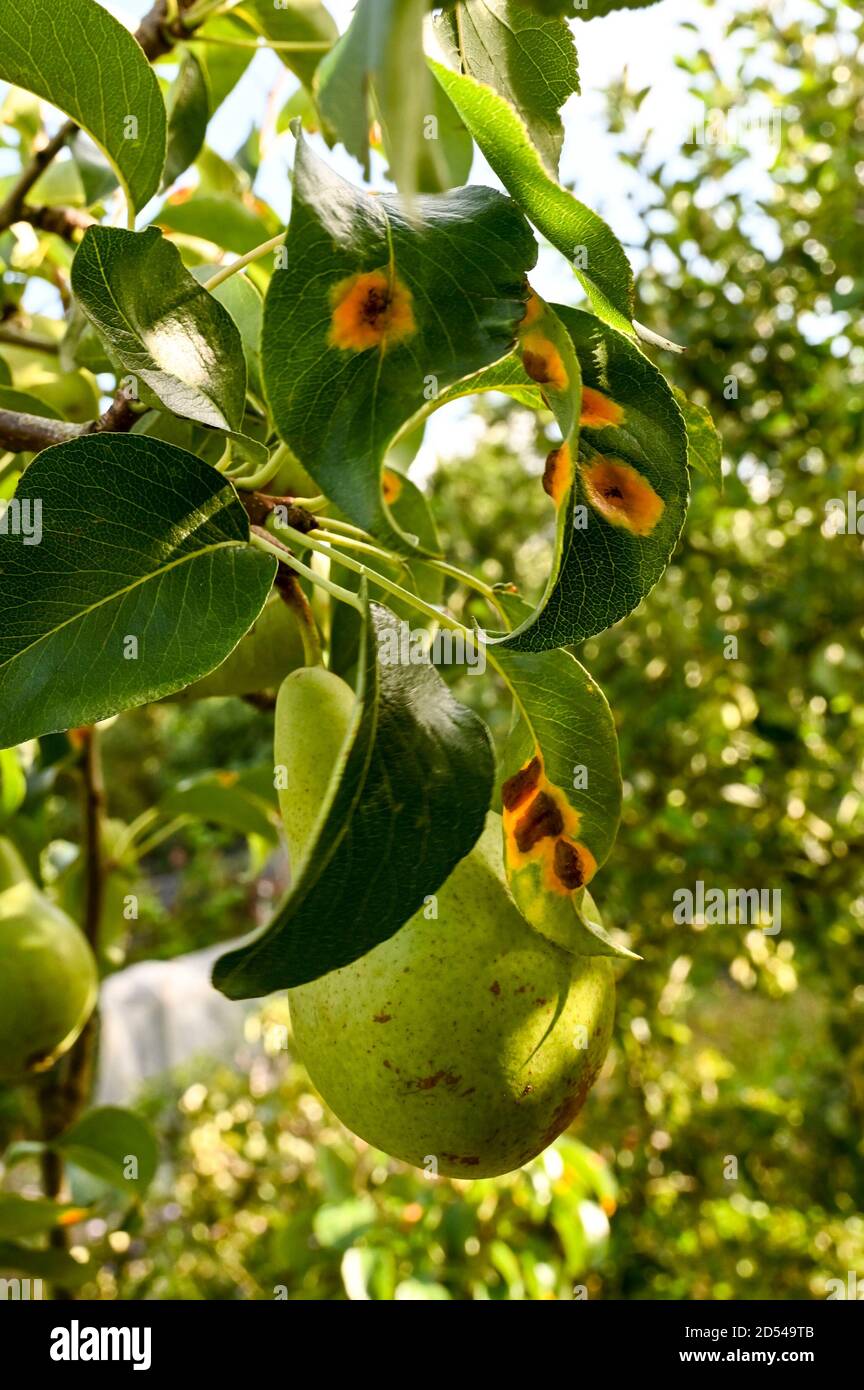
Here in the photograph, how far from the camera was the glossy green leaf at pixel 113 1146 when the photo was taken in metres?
0.99

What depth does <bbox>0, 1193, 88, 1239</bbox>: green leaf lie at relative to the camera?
902mm

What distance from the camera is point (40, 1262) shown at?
0.96m

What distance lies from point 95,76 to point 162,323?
0.53 ft

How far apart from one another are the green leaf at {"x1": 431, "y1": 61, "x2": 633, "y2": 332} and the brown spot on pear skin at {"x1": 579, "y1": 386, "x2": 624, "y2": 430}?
4 cm

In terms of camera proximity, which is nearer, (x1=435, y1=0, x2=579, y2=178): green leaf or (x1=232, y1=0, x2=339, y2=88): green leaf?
(x1=435, y1=0, x2=579, y2=178): green leaf

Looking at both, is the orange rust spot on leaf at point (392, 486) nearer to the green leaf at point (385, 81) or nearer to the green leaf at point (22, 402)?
the green leaf at point (22, 402)

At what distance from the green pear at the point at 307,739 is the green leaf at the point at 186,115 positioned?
321 mm

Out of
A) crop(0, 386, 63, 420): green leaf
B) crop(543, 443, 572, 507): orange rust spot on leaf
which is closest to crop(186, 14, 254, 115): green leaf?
crop(0, 386, 63, 420): green leaf

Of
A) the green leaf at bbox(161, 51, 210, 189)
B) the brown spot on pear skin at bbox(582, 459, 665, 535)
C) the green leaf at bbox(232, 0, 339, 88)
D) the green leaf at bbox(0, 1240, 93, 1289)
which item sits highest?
the green leaf at bbox(232, 0, 339, 88)

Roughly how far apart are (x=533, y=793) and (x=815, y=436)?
4.38 ft

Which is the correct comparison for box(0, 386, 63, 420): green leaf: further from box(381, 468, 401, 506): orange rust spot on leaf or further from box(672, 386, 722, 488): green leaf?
box(672, 386, 722, 488): green leaf

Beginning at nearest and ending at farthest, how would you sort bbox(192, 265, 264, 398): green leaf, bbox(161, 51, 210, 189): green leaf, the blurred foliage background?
bbox(192, 265, 264, 398): green leaf < bbox(161, 51, 210, 189): green leaf < the blurred foliage background

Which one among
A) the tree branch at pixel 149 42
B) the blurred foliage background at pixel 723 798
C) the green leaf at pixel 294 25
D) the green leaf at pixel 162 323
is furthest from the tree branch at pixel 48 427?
the blurred foliage background at pixel 723 798

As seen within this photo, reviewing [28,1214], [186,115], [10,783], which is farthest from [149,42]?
[28,1214]
